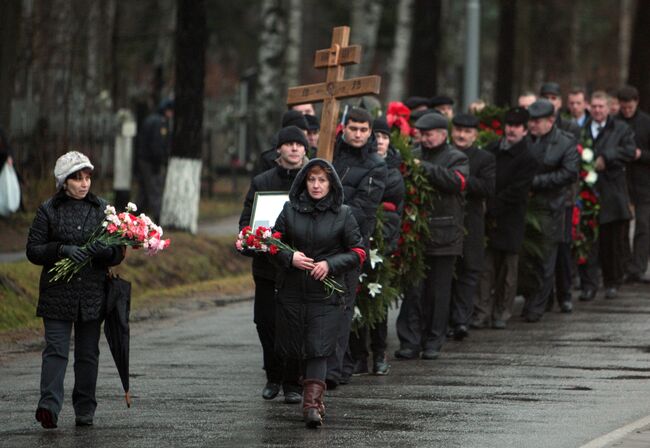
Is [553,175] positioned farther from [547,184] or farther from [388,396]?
[388,396]

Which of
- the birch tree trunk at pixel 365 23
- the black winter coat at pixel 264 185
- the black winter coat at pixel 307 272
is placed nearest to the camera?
the black winter coat at pixel 307 272

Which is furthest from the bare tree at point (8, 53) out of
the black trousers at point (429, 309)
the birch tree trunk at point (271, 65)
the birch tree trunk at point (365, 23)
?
the birch tree trunk at point (365, 23)

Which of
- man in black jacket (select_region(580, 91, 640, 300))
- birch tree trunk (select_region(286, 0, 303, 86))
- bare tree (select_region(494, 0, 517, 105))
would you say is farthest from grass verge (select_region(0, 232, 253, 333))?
birch tree trunk (select_region(286, 0, 303, 86))

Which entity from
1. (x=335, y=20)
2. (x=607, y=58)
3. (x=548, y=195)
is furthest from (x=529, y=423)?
(x=607, y=58)

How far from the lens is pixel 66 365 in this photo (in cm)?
1072

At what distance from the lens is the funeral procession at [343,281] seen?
10.6m

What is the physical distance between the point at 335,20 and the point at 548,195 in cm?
3911

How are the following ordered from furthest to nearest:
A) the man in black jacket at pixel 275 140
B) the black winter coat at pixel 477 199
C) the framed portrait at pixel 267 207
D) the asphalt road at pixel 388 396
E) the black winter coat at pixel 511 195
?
the black winter coat at pixel 511 195 < the black winter coat at pixel 477 199 < the man in black jacket at pixel 275 140 < the framed portrait at pixel 267 207 < the asphalt road at pixel 388 396

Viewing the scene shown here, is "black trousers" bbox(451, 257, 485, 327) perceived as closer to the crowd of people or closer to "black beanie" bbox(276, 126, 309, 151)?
the crowd of people

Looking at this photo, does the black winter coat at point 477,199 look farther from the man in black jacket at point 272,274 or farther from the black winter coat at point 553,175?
the man in black jacket at point 272,274

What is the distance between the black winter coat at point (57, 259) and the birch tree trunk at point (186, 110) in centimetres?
1054

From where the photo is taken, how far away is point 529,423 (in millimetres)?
10609

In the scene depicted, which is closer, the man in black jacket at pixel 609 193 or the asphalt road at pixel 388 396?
the asphalt road at pixel 388 396

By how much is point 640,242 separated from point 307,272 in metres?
8.77
